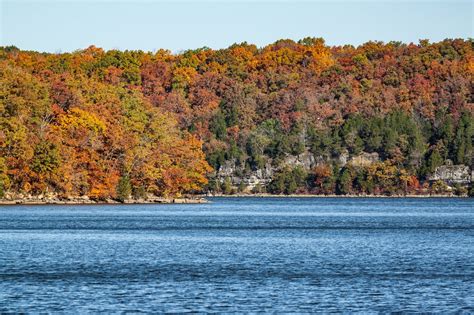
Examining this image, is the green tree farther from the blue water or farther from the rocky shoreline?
the blue water

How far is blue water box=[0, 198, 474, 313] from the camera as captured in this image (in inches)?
1480

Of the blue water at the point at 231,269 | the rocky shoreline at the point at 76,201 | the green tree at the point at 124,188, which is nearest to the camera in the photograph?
the blue water at the point at 231,269

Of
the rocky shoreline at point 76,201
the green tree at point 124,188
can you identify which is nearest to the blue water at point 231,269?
the rocky shoreline at point 76,201

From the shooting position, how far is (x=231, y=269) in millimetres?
49562

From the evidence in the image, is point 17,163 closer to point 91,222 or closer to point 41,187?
point 41,187

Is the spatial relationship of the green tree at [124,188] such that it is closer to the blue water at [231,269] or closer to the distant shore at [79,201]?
the distant shore at [79,201]

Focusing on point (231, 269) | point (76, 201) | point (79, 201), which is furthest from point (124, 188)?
point (231, 269)

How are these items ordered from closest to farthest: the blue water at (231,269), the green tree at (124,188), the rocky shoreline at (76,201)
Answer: the blue water at (231,269), the rocky shoreline at (76,201), the green tree at (124,188)

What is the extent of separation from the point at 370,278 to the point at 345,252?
50.7 ft

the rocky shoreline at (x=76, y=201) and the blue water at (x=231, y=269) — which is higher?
the rocky shoreline at (x=76, y=201)

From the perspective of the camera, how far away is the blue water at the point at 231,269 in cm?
3759

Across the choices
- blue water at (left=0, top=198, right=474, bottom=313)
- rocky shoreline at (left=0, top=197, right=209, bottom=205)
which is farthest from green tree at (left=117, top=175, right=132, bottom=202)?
blue water at (left=0, top=198, right=474, bottom=313)

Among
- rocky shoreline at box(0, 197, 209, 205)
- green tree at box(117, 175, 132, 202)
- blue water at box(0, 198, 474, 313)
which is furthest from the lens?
green tree at box(117, 175, 132, 202)

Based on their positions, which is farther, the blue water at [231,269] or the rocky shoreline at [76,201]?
the rocky shoreline at [76,201]
